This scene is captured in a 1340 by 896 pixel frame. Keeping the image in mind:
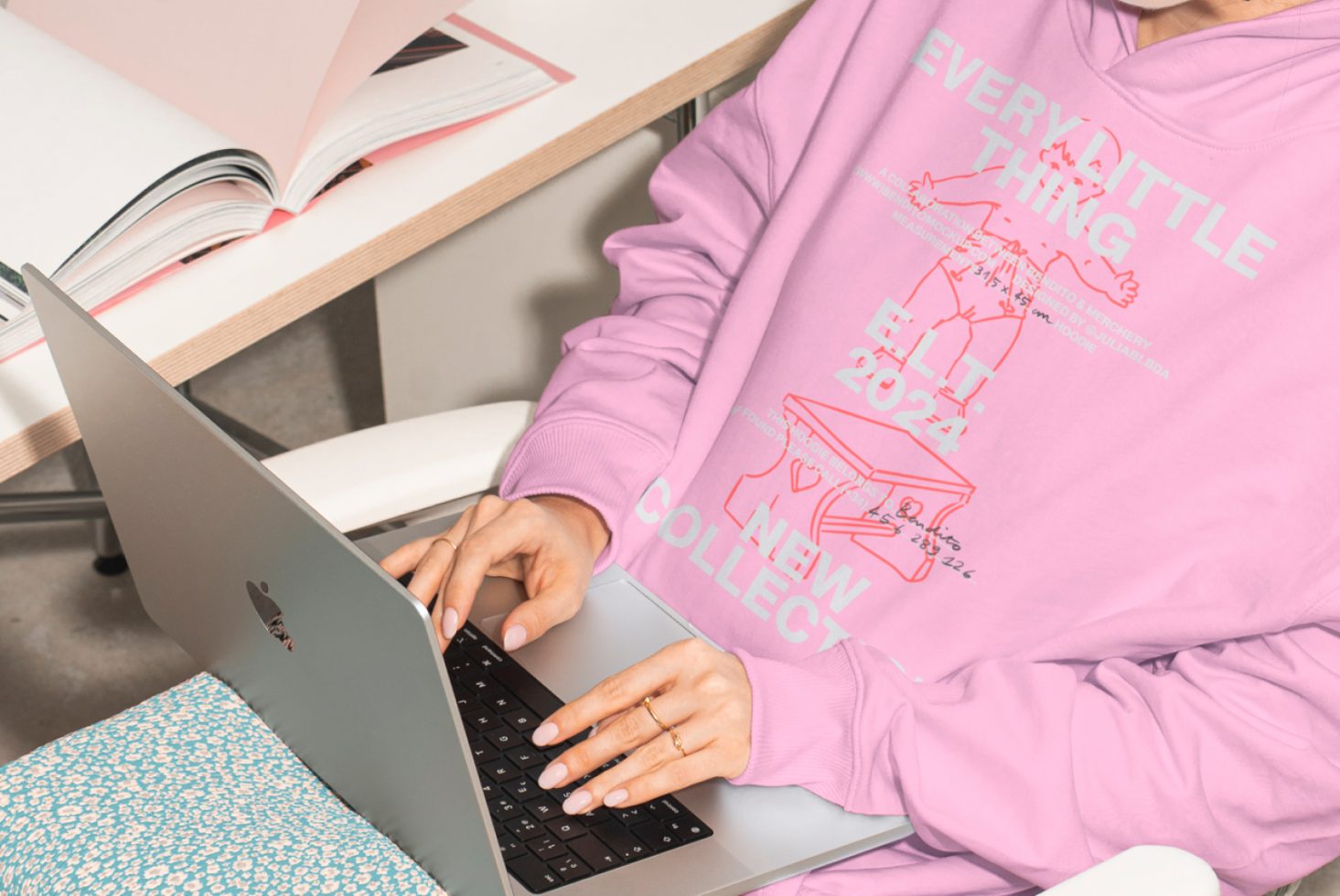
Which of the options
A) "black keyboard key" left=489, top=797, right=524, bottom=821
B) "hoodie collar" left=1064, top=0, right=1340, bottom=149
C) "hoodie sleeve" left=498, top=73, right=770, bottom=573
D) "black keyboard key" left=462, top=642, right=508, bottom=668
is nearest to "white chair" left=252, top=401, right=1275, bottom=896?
"hoodie sleeve" left=498, top=73, right=770, bottom=573

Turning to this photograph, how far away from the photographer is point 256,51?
1179 mm

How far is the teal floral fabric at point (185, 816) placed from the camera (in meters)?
0.74

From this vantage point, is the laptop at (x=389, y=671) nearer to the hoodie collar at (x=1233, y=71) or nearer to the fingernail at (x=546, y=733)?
the fingernail at (x=546, y=733)

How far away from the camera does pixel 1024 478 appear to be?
3.19 ft

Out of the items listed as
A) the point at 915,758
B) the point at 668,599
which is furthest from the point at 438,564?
the point at 915,758

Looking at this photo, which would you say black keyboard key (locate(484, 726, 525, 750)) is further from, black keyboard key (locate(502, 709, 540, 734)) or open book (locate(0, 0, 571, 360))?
open book (locate(0, 0, 571, 360))

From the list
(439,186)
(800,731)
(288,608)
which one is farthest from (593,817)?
(439,186)

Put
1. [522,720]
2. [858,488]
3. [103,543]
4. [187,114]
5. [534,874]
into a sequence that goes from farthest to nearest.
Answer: [103,543] → [187,114] → [858,488] → [522,720] → [534,874]

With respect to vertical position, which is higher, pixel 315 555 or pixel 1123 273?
pixel 1123 273

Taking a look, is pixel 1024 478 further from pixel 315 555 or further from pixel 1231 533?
pixel 315 555

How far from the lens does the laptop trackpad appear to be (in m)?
0.98

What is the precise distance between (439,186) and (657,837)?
55 cm

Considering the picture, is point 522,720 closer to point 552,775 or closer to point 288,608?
point 552,775

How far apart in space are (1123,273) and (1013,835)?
327mm
